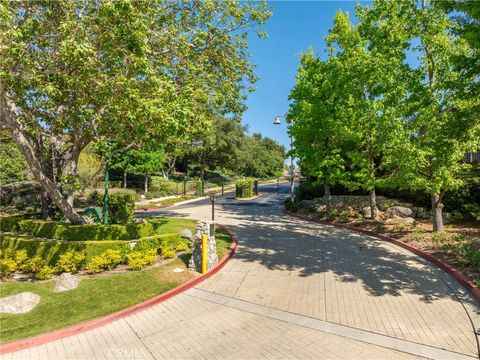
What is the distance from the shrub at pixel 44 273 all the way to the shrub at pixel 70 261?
24 centimetres

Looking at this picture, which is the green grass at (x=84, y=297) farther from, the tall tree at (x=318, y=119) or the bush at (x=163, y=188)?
the bush at (x=163, y=188)

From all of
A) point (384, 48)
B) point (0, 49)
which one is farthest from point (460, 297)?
point (0, 49)

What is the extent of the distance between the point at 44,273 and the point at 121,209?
27.1ft

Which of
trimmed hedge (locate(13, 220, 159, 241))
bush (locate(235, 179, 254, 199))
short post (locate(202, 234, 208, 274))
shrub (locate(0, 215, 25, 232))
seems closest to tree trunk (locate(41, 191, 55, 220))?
shrub (locate(0, 215, 25, 232))

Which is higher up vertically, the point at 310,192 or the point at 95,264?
the point at 310,192

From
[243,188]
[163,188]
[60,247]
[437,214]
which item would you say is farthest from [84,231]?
[163,188]

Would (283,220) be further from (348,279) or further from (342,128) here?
(348,279)

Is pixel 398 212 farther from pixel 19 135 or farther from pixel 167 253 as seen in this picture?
pixel 19 135

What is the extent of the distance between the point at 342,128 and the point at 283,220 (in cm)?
729

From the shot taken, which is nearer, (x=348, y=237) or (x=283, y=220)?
(x=348, y=237)

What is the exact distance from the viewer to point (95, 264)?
998 centimetres

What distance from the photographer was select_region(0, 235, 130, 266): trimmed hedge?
34.1 feet

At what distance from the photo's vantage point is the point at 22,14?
33.4 feet

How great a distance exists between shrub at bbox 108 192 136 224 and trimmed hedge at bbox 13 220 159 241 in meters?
4.93
